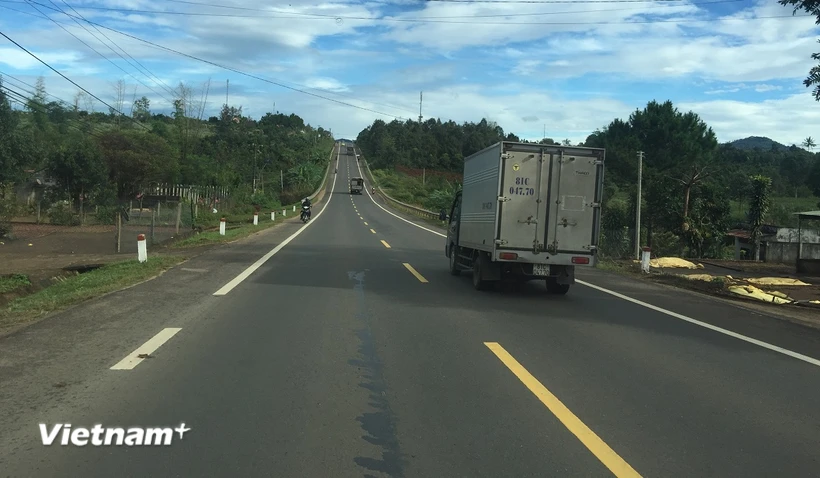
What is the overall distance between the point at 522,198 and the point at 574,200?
974mm

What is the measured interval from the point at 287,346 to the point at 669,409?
13.6 ft

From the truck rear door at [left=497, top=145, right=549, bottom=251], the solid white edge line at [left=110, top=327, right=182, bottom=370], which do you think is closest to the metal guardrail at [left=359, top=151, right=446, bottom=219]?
the truck rear door at [left=497, top=145, right=549, bottom=251]

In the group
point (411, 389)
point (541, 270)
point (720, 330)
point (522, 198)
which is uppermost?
point (522, 198)

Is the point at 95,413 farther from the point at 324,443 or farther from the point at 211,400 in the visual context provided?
the point at 324,443

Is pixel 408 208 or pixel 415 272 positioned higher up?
pixel 408 208

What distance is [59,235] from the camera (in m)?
29.0

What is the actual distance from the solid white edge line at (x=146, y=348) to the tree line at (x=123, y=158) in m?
19.5

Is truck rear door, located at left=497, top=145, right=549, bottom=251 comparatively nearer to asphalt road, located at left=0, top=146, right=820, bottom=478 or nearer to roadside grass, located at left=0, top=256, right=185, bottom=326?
asphalt road, located at left=0, top=146, right=820, bottom=478

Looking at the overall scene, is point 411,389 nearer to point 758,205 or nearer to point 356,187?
point 758,205

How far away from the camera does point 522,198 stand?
442 inches

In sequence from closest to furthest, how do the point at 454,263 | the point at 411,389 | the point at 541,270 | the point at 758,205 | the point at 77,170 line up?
the point at 411,389 < the point at 541,270 < the point at 454,263 < the point at 758,205 < the point at 77,170

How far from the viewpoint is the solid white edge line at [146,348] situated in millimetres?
6230

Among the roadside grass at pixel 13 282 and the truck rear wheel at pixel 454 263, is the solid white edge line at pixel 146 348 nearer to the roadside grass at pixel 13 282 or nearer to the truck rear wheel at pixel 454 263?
the roadside grass at pixel 13 282

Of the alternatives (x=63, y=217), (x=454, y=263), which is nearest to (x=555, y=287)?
(x=454, y=263)
